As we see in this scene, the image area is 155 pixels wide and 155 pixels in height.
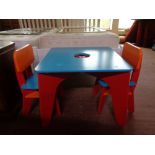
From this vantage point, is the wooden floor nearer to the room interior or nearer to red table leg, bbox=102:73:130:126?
the room interior

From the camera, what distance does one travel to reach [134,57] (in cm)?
117

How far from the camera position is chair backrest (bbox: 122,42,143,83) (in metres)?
1.08

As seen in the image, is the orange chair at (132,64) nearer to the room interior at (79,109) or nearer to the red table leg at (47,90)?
the room interior at (79,109)

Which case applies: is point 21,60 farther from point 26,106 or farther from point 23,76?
point 26,106

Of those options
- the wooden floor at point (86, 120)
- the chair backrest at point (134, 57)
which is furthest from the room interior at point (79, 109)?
the chair backrest at point (134, 57)

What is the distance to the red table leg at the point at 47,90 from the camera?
1.03m

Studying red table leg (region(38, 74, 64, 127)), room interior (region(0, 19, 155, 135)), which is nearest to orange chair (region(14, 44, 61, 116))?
red table leg (region(38, 74, 64, 127))

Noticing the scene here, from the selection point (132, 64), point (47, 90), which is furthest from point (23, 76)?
point (132, 64)

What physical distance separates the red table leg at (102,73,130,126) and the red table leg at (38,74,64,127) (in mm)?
408

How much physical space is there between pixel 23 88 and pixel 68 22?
11.8 ft

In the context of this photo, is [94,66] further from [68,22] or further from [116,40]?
[68,22]

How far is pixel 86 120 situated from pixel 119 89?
0.52 m

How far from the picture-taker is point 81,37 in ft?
6.20
